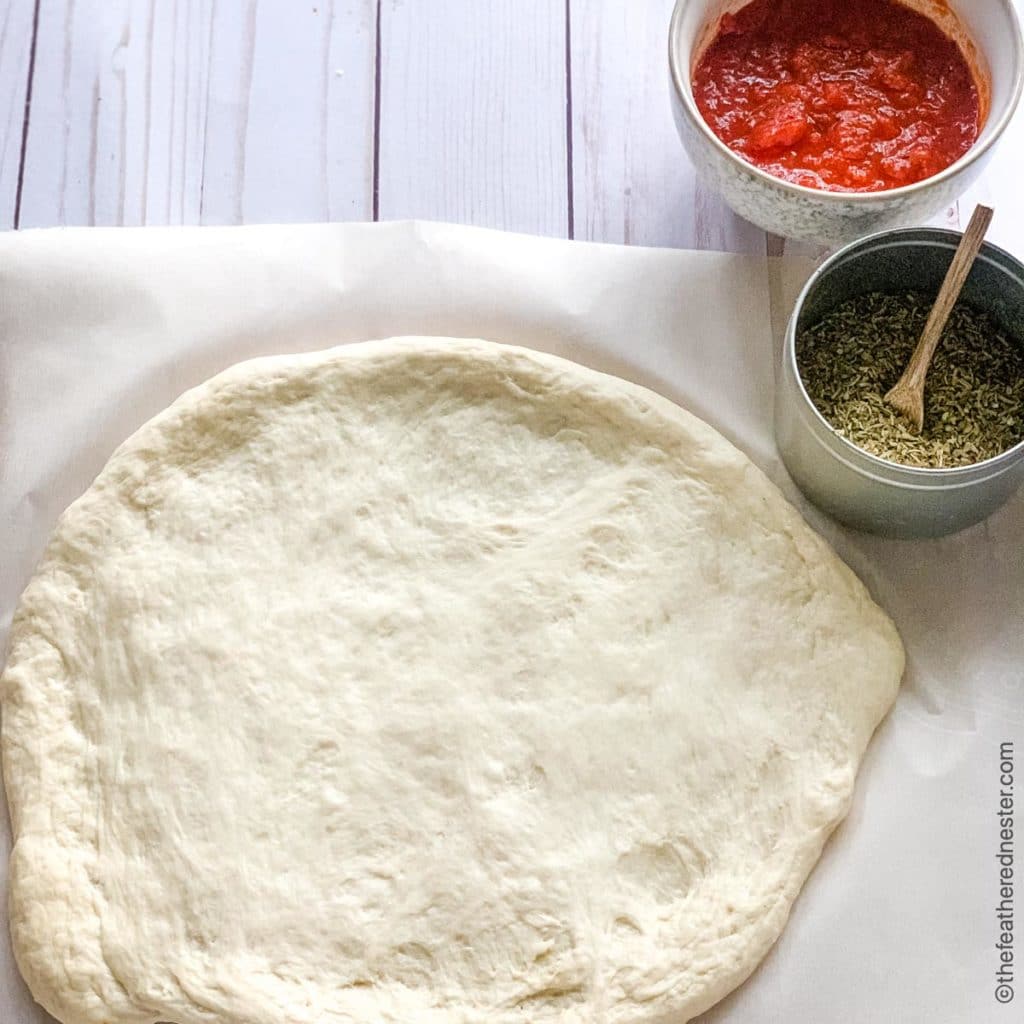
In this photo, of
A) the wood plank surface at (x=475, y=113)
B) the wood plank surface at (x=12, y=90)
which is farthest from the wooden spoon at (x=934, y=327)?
the wood plank surface at (x=12, y=90)

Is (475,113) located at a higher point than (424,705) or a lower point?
higher

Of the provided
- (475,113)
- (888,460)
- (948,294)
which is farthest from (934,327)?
(475,113)

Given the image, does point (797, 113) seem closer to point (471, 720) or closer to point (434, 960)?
point (471, 720)

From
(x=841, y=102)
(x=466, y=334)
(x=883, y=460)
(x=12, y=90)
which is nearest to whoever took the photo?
(x=883, y=460)

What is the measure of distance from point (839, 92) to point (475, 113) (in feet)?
2.25

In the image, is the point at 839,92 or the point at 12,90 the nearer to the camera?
the point at 839,92

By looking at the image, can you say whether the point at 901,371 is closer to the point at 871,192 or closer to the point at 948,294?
the point at 948,294

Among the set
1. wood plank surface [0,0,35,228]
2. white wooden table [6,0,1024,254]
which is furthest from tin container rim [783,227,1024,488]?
wood plank surface [0,0,35,228]

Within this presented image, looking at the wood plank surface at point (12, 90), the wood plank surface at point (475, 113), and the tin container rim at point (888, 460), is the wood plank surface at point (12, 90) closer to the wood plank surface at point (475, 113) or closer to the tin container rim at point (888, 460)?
the wood plank surface at point (475, 113)

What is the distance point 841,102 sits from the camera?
6.47 ft

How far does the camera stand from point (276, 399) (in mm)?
Answer: 1997

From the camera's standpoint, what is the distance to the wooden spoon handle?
1861 mm

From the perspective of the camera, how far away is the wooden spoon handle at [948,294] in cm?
186

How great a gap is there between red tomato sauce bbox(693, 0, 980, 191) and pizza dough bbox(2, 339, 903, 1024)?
45 centimetres
